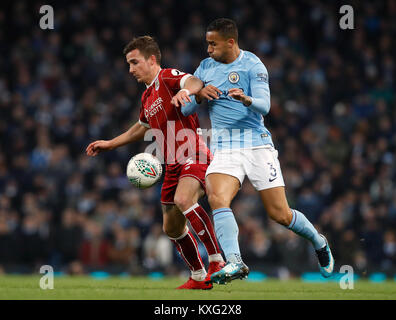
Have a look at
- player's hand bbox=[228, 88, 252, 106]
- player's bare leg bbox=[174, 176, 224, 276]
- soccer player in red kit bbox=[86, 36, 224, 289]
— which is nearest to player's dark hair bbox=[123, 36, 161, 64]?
soccer player in red kit bbox=[86, 36, 224, 289]

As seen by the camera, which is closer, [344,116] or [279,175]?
[279,175]

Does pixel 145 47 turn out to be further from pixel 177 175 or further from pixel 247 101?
pixel 247 101

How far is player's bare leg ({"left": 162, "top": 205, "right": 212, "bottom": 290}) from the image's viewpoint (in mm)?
7242

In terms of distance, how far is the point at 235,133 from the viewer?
6625 mm

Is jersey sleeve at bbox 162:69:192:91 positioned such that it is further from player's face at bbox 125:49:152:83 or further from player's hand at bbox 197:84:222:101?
player's hand at bbox 197:84:222:101

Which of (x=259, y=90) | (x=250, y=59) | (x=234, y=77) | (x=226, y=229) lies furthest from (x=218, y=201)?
(x=250, y=59)

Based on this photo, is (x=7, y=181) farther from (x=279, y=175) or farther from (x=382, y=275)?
(x=279, y=175)

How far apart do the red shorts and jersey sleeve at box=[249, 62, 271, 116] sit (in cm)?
97

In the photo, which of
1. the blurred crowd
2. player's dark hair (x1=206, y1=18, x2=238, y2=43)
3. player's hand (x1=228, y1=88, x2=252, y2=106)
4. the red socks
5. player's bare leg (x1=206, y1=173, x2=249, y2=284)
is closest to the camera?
player's hand (x1=228, y1=88, x2=252, y2=106)

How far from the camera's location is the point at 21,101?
634 inches

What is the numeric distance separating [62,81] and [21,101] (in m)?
1.15
